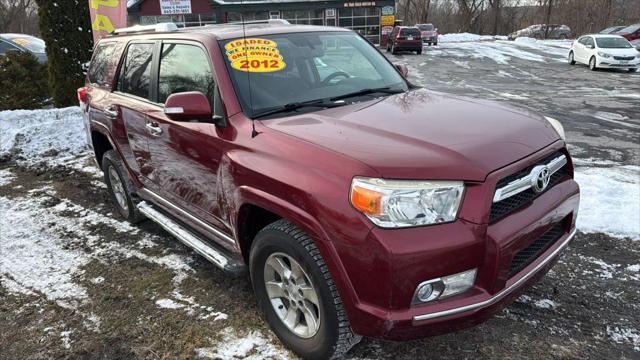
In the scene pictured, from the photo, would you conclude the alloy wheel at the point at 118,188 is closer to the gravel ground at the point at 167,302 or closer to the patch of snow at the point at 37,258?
the gravel ground at the point at 167,302

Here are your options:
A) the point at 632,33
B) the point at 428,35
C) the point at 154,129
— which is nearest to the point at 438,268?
the point at 154,129

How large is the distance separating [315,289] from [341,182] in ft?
2.00

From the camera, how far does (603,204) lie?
4.79m

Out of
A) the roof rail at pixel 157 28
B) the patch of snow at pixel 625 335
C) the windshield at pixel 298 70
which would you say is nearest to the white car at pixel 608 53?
the windshield at pixel 298 70

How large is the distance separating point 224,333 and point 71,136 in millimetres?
6785

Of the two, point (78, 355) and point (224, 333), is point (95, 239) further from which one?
point (224, 333)

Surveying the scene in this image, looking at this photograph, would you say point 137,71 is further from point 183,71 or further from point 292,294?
point 292,294

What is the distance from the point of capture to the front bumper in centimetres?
216

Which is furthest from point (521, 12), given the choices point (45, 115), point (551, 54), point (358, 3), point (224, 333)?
point (224, 333)

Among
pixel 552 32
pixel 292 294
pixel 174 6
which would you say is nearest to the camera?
pixel 292 294

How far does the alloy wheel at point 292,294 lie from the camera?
266 cm

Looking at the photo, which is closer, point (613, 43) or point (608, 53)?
point (608, 53)

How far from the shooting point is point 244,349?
117 inches

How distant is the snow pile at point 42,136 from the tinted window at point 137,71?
396cm
